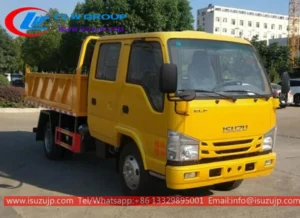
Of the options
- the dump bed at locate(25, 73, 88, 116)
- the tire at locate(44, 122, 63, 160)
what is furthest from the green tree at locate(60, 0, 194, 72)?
the tire at locate(44, 122, 63, 160)

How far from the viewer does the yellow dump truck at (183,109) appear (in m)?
4.75

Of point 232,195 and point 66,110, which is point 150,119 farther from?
point 66,110

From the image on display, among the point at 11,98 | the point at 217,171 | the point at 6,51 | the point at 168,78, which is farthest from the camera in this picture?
the point at 6,51

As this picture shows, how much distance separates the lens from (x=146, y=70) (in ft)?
17.2

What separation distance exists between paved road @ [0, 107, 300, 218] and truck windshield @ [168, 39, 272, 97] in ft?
5.16

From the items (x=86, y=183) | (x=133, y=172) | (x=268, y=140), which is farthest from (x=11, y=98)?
(x=268, y=140)

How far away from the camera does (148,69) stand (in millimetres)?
5227

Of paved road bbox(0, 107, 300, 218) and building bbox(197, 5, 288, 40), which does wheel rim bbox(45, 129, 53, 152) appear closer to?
paved road bbox(0, 107, 300, 218)

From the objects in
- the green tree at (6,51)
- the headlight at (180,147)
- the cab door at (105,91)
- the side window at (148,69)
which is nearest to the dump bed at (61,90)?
the cab door at (105,91)

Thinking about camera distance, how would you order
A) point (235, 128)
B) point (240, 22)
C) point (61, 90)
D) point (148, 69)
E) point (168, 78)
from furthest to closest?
point (240, 22), point (61, 90), point (148, 69), point (235, 128), point (168, 78)

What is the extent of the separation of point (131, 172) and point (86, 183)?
1213mm

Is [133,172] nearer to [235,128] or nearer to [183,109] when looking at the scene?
[183,109]

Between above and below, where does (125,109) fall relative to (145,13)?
below

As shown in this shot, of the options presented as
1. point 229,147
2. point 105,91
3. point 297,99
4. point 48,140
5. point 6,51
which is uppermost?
point 6,51
